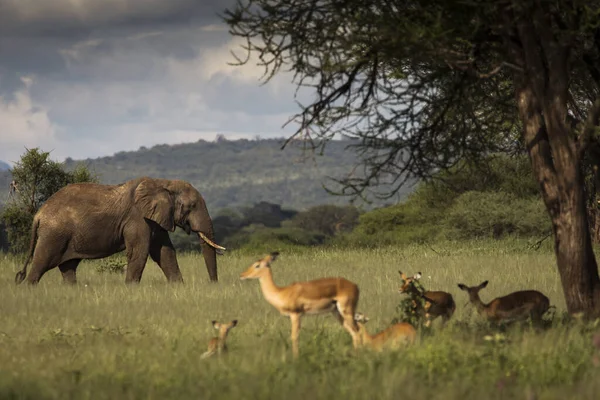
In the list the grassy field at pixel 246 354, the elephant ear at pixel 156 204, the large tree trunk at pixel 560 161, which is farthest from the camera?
the elephant ear at pixel 156 204

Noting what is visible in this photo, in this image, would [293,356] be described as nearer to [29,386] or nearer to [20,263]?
[29,386]

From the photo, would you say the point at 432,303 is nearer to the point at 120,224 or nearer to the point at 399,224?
the point at 120,224

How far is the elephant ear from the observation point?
67.1 ft

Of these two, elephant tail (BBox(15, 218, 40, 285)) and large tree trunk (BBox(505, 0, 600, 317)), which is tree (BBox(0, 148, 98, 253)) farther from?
large tree trunk (BBox(505, 0, 600, 317))

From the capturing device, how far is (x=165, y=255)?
20734 mm

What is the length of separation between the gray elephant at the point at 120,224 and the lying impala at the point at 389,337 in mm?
10210

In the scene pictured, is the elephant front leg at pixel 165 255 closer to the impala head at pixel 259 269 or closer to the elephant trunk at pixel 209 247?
the elephant trunk at pixel 209 247

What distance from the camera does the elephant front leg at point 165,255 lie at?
2069 centimetres

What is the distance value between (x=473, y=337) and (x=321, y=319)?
3525 millimetres

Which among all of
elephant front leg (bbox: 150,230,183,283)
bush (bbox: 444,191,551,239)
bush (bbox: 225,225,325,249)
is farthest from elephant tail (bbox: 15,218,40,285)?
bush (bbox: 444,191,551,239)

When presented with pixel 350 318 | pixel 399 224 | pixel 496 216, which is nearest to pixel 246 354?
pixel 350 318

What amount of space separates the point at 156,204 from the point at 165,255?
1.19 meters

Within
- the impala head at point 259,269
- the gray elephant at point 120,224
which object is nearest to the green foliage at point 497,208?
the gray elephant at point 120,224

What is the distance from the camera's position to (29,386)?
914cm
